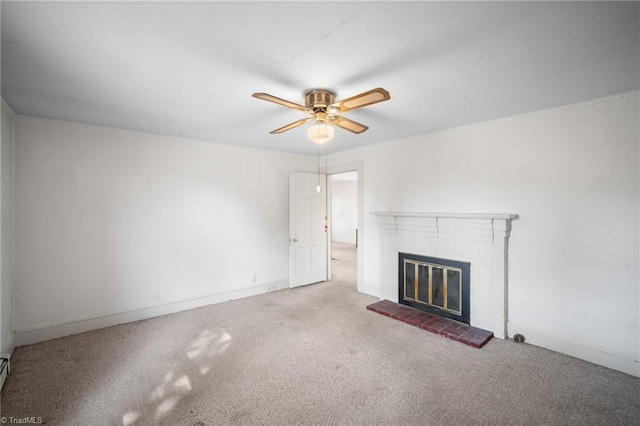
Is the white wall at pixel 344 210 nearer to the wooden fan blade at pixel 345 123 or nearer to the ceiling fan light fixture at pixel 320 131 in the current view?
the wooden fan blade at pixel 345 123

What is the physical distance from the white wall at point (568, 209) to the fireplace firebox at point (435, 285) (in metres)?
0.52

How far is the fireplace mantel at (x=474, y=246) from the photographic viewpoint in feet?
10.5

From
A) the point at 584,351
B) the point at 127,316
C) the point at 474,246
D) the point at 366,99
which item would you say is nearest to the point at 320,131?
the point at 366,99

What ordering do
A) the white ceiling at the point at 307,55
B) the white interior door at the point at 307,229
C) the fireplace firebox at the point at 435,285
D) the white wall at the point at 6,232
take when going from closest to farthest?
the white ceiling at the point at 307,55, the white wall at the point at 6,232, the fireplace firebox at the point at 435,285, the white interior door at the point at 307,229

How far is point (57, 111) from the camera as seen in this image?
2.91m

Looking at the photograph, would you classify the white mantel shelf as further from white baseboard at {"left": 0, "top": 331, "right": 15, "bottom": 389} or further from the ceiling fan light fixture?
white baseboard at {"left": 0, "top": 331, "right": 15, "bottom": 389}

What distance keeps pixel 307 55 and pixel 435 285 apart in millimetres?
3267

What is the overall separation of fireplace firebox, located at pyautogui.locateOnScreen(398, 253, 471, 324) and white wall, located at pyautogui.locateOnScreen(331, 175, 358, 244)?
6.65 m

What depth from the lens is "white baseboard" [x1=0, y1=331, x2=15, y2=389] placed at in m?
2.36

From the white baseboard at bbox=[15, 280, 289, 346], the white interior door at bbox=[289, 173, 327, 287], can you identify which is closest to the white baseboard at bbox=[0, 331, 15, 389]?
the white baseboard at bbox=[15, 280, 289, 346]

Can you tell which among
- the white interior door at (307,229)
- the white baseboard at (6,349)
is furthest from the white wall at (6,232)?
the white interior door at (307,229)

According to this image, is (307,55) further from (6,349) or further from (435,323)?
(6,349)

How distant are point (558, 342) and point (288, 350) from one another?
9.16 ft

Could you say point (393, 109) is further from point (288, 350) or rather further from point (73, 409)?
point (73, 409)
